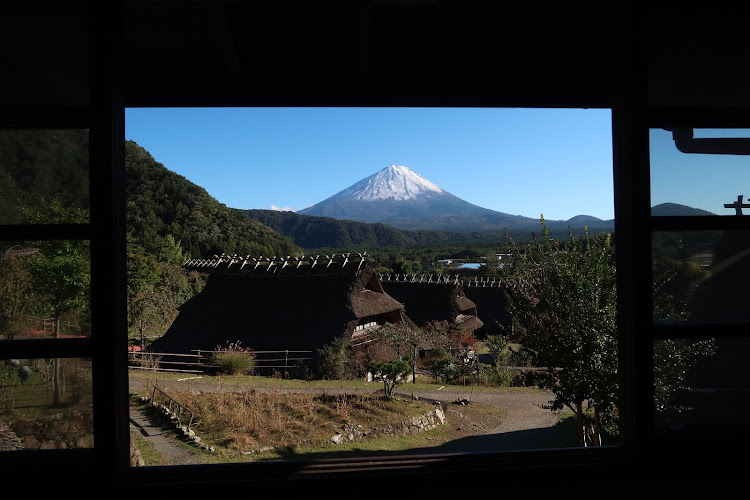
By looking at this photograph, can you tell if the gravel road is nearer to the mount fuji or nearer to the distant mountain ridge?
the distant mountain ridge

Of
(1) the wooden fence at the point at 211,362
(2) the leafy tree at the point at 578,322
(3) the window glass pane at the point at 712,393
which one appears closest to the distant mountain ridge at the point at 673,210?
(3) the window glass pane at the point at 712,393

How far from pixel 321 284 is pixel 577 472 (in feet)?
42.3

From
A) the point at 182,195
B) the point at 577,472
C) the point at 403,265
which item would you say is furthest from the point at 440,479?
the point at 182,195

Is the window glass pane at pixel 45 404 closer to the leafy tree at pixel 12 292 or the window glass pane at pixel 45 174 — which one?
the leafy tree at pixel 12 292

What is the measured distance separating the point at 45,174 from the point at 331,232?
51207mm

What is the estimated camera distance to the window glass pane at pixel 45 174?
4.40 feet

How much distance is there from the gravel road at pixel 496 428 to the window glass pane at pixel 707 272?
128 inches

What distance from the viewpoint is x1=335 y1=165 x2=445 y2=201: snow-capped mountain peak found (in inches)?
4117

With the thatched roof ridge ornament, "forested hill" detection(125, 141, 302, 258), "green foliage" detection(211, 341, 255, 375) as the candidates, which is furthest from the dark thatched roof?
"forested hill" detection(125, 141, 302, 258)

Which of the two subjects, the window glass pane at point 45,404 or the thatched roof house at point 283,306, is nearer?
the window glass pane at point 45,404

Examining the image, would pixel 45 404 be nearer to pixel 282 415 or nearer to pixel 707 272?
pixel 707 272

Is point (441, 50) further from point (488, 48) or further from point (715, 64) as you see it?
point (715, 64)

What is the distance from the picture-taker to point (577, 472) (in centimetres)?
144

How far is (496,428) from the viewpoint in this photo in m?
7.42
